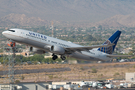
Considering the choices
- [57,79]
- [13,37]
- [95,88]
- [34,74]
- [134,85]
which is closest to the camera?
[13,37]

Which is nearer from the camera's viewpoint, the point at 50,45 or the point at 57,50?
the point at 50,45

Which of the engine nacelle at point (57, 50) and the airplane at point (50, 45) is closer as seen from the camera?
the airplane at point (50, 45)

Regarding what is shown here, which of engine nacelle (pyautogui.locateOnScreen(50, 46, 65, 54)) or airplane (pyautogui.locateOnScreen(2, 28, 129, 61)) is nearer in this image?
airplane (pyautogui.locateOnScreen(2, 28, 129, 61))

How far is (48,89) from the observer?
53.3 metres

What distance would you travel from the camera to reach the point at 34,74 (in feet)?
271

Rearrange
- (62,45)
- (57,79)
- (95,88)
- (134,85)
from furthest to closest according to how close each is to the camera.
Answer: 1. (57,79)
2. (134,85)
3. (95,88)
4. (62,45)

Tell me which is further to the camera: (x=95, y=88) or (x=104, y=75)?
(x=104, y=75)

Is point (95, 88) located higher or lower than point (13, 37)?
lower

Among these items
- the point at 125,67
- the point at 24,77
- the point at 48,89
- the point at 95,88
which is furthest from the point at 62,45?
the point at 125,67

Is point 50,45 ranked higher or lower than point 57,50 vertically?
higher

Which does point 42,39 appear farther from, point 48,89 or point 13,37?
point 48,89

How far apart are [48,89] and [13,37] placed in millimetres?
11901

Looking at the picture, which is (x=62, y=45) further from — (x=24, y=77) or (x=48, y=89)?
(x=24, y=77)

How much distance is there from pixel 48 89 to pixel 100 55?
16613mm
